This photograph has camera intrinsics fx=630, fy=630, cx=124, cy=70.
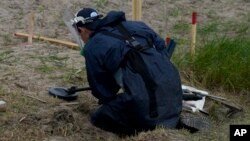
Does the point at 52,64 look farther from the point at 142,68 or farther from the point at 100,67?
the point at 142,68

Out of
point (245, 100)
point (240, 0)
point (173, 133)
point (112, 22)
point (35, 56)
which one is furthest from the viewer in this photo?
point (240, 0)

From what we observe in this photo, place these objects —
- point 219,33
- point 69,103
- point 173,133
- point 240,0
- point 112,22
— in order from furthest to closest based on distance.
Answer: point 240,0
point 219,33
point 69,103
point 112,22
point 173,133

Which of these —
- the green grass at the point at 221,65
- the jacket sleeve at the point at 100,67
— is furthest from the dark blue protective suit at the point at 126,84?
the green grass at the point at 221,65

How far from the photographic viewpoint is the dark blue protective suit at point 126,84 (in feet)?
17.7

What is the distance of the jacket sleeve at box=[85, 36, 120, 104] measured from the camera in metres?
5.43

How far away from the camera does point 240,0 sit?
1070 cm

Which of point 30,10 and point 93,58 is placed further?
point 30,10

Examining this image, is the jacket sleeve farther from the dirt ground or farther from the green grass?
the green grass

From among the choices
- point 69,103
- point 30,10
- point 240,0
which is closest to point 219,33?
point 240,0

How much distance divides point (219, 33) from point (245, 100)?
2443 mm

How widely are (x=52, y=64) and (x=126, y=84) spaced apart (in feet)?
6.05

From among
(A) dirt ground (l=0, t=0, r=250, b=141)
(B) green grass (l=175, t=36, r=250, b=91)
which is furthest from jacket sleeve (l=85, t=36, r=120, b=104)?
(B) green grass (l=175, t=36, r=250, b=91)

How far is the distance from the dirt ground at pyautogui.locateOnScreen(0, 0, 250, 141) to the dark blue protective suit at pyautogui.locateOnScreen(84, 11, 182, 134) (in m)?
0.19

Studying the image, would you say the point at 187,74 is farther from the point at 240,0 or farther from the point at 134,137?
the point at 240,0
